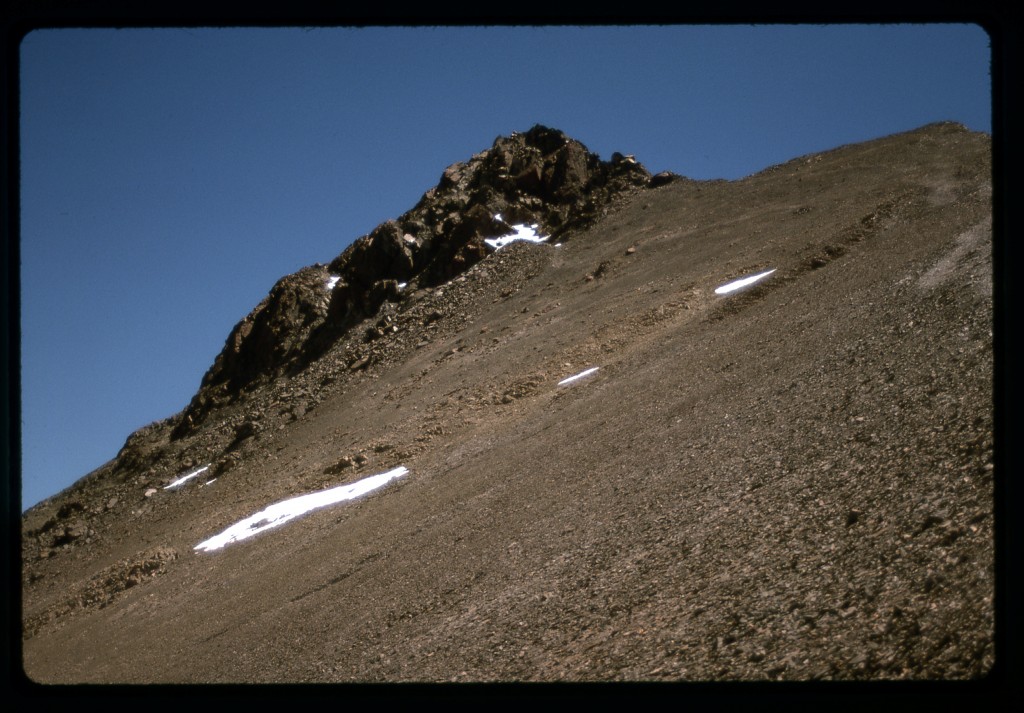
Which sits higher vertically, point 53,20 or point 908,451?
point 53,20

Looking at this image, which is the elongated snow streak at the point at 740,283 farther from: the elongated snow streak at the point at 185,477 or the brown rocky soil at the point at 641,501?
the elongated snow streak at the point at 185,477

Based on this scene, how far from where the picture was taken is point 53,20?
14.7 ft

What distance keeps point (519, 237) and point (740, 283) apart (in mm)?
22064

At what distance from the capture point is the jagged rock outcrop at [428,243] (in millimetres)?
45000

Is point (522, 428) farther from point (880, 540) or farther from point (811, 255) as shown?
point (880, 540)

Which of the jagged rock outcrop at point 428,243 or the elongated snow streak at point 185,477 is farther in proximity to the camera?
the jagged rock outcrop at point 428,243

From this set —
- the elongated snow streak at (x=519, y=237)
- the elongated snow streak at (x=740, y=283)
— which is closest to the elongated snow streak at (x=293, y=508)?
the elongated snow streak at (x=740, y=283)

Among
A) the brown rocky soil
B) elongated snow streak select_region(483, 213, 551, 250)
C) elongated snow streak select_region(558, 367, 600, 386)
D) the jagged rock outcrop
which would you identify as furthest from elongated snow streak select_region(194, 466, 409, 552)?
elongated snow streak select_region(483, 213, 551, 250)

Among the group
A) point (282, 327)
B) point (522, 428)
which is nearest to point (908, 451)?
point (522, 428)

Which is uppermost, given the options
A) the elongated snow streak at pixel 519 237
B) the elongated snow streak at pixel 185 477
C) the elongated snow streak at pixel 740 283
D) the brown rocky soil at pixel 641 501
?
the elongated snow streak at pixel 519 237

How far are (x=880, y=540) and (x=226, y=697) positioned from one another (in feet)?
14.8

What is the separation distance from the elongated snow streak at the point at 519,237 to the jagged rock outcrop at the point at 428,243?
0.34m

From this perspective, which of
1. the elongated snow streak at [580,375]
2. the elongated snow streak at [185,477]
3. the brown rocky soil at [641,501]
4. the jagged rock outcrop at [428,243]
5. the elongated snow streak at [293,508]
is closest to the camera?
the brown rocky soil at [641,501]

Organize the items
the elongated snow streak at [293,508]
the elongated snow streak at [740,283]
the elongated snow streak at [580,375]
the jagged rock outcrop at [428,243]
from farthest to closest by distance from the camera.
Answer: the jagged rock outcrop at [428,243], the elongated snow streak at [740,283], the elongated snow streak at [580,375], the elongated snow streak at [293,508]
